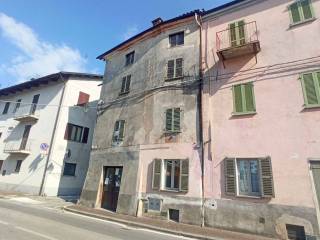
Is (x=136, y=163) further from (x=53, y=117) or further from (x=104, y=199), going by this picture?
(x=53, y=117)

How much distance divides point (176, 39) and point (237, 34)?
4124mm

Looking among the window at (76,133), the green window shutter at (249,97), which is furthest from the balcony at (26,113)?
the green window shutter at (249,97)

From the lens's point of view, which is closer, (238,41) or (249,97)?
(249,97)

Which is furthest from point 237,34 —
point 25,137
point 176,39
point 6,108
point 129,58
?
point 6,108

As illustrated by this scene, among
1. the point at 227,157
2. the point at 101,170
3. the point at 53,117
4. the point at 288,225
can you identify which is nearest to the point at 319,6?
the point at 227,157

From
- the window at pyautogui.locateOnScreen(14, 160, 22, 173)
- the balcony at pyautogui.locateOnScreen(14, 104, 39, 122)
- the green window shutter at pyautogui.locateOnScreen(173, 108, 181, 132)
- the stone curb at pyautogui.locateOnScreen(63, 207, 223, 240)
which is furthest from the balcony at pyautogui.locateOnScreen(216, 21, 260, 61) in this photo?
the window at pyautogui.locateOnScreen(14, 160, 22, 173)

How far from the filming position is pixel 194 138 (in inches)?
493

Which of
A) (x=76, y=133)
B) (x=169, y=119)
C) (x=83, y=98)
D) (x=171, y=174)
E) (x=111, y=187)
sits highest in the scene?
(x=83, y=98)

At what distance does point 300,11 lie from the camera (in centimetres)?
1138

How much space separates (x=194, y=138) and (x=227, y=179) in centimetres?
268

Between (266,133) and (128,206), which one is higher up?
(266,133)

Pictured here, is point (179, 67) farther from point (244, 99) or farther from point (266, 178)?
point (266, 178)

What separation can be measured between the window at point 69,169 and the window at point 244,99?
16217 millimetres

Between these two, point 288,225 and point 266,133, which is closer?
point 288,225
